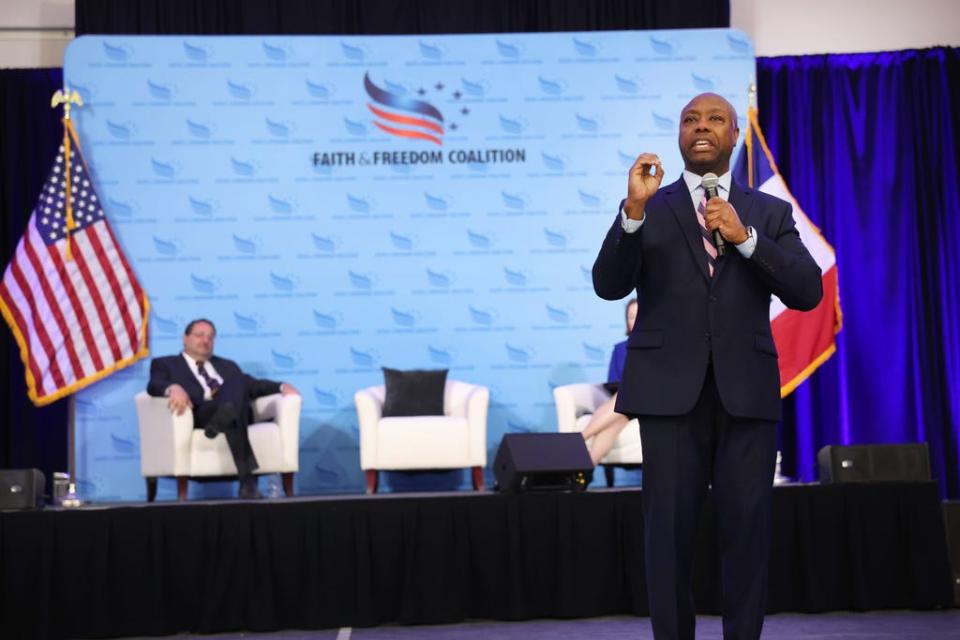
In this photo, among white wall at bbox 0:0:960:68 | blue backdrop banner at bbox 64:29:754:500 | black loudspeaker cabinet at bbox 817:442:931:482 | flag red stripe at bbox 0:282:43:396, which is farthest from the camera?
white wall at bbox 0:0:960:68

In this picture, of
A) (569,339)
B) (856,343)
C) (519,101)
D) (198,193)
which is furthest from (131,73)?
(856,343)

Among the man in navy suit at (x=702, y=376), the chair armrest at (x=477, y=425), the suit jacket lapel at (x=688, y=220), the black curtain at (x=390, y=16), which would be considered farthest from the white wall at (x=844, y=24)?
the man in navy suit at (x=702, y=376)

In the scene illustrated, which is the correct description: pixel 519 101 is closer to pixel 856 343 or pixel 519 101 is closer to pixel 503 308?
pixel 503 308

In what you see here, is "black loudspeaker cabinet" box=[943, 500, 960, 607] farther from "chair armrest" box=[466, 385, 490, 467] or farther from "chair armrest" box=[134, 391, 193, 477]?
"chair armrest" box=[134, 391, 193, 477]

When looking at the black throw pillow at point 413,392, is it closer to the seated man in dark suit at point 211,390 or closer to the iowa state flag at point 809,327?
the seated man in dark suit at point 211,390

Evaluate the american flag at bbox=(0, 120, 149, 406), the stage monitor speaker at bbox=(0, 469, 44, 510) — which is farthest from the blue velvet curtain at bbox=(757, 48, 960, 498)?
the stage monitor speaker at bbox=(0, 469, 44, 510)

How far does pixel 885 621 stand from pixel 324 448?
14.0 ft

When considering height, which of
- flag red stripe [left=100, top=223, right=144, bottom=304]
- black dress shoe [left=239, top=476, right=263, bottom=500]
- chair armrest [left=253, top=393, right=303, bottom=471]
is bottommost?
black dress shoe [left=239, top=476, right=263, bottom=500]

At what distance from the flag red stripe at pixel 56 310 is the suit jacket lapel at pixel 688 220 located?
5.95 meters

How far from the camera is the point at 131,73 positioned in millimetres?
8141

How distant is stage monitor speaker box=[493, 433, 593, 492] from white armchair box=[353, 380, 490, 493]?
1740 mm

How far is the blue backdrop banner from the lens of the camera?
8125 millimetres

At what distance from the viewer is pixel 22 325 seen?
25.6 feet

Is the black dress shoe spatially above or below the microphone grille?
below
